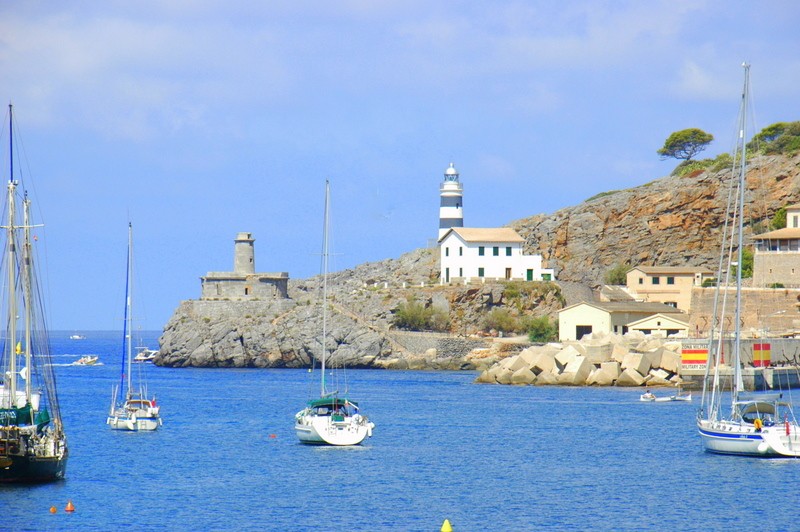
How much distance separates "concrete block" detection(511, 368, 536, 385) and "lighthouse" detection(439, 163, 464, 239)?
103 feet

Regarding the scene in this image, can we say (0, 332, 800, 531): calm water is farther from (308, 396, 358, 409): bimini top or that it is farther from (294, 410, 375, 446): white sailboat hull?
(308, 396, 358, 409): bimini top

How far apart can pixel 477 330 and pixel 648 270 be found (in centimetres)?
1181

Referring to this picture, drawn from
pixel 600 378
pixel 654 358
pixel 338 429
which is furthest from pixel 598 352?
pixel 338 429

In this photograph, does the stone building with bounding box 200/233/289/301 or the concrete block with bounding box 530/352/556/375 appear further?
the stone building with bounding box 200/233/289/301

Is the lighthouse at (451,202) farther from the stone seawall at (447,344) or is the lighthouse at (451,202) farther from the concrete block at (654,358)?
the concrete block at (654,358)

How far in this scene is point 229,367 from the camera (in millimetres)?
85062

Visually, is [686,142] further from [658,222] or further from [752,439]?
[752,439]

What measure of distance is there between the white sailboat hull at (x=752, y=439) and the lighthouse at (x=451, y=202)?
198 feet

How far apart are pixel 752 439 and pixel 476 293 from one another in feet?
159

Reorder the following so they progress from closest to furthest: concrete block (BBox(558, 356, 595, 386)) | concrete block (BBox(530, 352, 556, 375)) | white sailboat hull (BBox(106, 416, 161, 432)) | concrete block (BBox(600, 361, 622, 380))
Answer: white sailboat hull (BBox(106, 416, 161, 432)) → concrete block (BBox(600, 361, 622, 380)) → concrete block (BBox(558, 356, 595, 386)) → concrete block (BBox(530, 352, 556, 375))

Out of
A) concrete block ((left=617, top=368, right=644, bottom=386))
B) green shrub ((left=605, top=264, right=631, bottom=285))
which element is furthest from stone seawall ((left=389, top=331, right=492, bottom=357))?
concrete block ((left=617, top=368, right=644, bottom=386))

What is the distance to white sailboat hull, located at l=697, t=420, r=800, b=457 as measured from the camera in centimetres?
3522

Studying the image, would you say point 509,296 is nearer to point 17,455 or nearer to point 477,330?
point 477,330

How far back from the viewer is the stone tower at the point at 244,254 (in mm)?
90375
